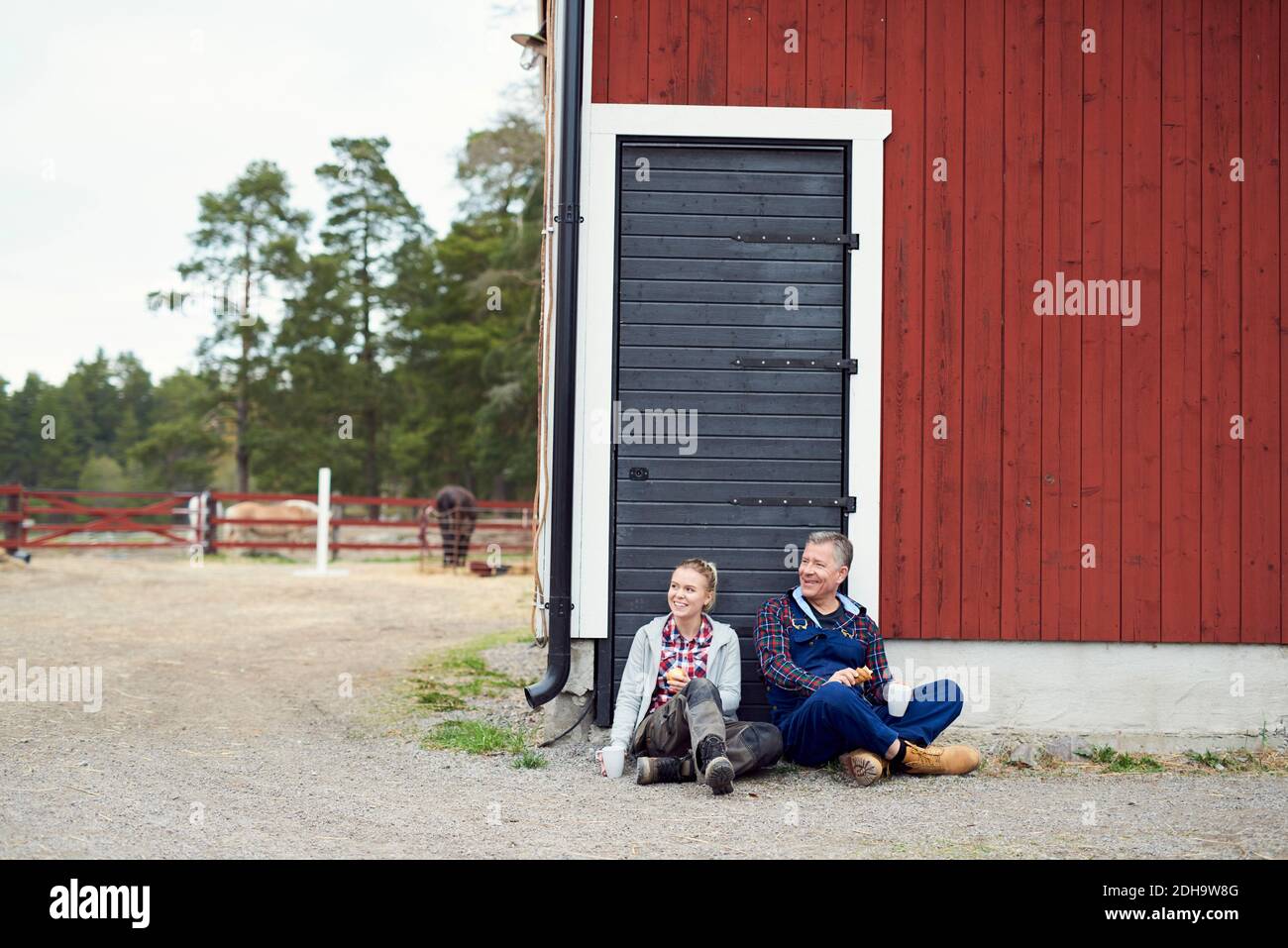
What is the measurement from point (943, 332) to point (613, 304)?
1525 millimetres

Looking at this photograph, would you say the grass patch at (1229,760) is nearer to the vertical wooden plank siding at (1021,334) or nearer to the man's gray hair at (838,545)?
the vertical wooden plank siding at (1021,334)

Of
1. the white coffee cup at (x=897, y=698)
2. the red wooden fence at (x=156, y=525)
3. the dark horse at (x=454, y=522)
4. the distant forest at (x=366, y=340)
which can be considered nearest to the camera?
the white coffee cup at (x=897, y=698)

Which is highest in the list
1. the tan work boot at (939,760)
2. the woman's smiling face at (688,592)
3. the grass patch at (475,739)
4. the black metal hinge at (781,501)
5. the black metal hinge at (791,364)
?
the black metal hinge at (791,364)

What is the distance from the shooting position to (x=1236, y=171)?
5348 mm

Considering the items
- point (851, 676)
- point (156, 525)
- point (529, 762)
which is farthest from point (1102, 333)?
point (156, 525)

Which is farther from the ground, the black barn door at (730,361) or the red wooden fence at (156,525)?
the black barn door at (730,361)

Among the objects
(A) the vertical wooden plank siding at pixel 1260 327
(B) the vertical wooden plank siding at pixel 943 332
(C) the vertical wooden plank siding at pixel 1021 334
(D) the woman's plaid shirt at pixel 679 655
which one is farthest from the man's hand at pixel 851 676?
(A) the vertical wooden plank siding at pixel 1260 327

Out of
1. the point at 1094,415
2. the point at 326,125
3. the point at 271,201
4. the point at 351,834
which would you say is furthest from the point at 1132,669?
the point at 326,125

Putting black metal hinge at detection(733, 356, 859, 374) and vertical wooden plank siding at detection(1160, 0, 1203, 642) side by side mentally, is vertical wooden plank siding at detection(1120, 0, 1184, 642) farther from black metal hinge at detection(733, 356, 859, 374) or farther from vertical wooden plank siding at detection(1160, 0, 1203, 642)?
black metal hinge at detection(733, 356, 859, 374)

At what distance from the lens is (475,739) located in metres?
5.18

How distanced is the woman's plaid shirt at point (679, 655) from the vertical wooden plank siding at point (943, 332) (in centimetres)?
110

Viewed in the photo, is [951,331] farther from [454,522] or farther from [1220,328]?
[454,522]

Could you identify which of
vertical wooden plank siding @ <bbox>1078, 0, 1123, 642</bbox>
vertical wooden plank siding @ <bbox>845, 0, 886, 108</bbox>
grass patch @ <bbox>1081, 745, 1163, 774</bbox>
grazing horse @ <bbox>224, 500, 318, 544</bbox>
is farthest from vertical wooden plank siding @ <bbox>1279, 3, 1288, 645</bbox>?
grazing horse @ <bbox>224, 500, 318, 544</bbox>

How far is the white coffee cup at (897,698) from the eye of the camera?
14.9 ft
